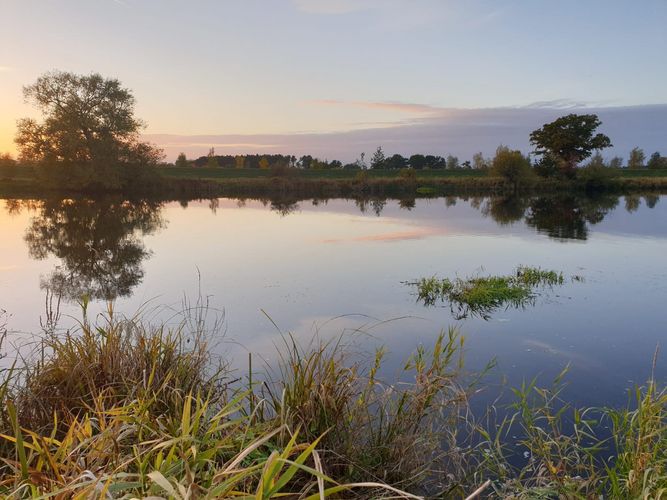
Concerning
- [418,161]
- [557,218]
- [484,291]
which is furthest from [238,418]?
[418,161]

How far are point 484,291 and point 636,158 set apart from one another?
105238 millimetres

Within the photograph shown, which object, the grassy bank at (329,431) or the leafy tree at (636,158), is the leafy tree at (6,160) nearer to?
the grassy bank at (329,431)

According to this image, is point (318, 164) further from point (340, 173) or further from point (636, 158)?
point (636, 158)

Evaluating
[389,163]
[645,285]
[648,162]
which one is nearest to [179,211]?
[645,285]

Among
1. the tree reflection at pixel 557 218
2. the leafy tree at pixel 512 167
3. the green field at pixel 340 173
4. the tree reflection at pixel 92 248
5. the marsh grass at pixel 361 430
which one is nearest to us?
the marsh grass at pixel 361 430

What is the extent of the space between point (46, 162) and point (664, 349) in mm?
50089

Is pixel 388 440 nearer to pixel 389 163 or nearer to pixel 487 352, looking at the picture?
pixel 487 352

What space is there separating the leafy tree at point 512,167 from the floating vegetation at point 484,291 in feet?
166

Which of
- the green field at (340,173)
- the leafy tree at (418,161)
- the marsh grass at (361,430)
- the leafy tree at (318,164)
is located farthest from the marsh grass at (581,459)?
the leafy tree at (418,161)

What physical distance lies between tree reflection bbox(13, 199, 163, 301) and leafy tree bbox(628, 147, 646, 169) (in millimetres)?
99465

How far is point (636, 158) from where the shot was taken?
95.5 m

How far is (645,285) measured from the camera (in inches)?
481

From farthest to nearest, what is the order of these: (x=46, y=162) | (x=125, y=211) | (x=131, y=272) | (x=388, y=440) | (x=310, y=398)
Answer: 1. (x=46, y=162)
2. (x=125, y=211)
3. (x=131, y=272)
4. (x=388, y=440)
5. (x=310, y=398)

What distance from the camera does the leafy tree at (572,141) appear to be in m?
61.1
